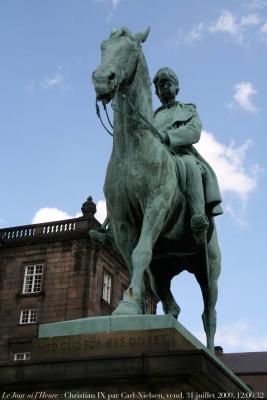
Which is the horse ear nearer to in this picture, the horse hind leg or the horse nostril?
the horse nostril

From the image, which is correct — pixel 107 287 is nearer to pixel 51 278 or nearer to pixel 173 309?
pixel 51 278

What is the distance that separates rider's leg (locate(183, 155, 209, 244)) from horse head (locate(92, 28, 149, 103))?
106cm

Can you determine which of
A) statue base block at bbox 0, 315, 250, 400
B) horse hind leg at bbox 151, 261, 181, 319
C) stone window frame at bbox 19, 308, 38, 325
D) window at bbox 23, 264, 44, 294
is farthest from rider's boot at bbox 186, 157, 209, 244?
window at bbox 23, 264, 44, 294

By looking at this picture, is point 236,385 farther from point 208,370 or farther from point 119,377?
point 119,377

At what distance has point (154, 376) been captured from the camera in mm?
4383

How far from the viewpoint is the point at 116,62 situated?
5766 mm

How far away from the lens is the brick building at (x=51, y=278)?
33.2 m

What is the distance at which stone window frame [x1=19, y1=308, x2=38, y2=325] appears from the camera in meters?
33.9

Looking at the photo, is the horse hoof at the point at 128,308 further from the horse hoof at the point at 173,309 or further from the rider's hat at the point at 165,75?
the rider's hat at the point at 165,75

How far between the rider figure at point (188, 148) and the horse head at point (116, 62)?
2.47 ft

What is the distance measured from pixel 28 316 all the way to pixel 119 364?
3066cm

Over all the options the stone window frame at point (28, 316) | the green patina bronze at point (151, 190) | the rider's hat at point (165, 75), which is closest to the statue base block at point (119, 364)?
the green patina bronze at point (151, 190)

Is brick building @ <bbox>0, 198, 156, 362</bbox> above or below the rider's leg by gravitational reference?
above

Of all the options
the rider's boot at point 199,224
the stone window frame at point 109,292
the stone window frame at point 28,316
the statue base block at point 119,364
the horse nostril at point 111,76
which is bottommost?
the statue base block at point 119,364
